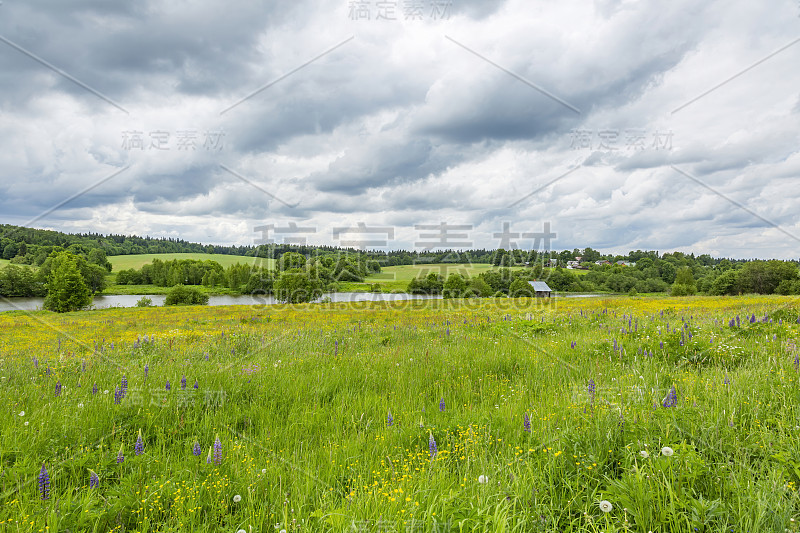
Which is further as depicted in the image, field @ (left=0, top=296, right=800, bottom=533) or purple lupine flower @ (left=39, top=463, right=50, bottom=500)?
purple lupine flower @ (left=39, top=463, right=50, bottom=500)

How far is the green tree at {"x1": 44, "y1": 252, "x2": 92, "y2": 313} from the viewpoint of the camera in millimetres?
43656

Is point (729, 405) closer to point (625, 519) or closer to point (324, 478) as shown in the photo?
point (625, 519)

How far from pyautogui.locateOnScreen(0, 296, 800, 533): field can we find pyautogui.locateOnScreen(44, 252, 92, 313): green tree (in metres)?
51.8

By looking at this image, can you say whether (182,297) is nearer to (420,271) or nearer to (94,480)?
(420,271)

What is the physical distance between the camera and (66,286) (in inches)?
1769

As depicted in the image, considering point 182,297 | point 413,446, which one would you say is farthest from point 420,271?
point 413,446

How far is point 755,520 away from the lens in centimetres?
204

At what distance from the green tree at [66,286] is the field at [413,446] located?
51.8 metres

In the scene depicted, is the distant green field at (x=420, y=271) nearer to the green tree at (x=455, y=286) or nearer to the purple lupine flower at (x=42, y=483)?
the green tree at (x=455, y=286)

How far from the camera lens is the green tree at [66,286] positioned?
4366cm

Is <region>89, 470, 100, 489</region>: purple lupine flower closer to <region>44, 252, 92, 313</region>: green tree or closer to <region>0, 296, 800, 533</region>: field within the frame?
<region>0, 296, 800, 533</region>: field

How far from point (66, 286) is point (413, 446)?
198 feet

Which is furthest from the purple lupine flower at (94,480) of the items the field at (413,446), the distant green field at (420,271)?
the distant green field at (420,271)

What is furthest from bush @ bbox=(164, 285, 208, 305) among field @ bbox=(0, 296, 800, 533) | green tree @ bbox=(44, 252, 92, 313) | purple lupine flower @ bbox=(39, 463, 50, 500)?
purple lupine flower @ bbox=(39, 463, 50, 500)
